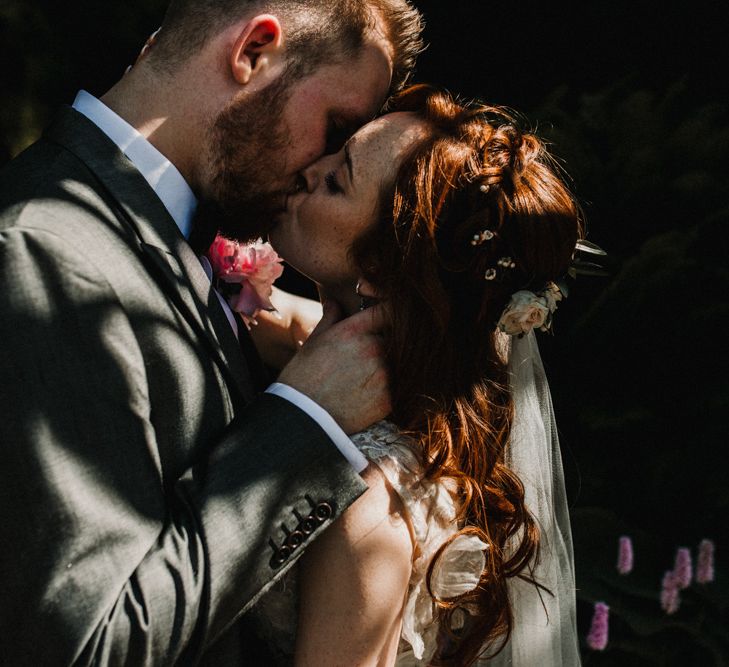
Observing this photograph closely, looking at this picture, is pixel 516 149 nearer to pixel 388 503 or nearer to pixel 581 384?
pixel 388 503

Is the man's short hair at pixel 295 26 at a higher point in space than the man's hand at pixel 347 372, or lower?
higher

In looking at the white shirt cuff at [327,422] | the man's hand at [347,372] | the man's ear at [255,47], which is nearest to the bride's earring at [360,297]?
the man's hand at [347,372]

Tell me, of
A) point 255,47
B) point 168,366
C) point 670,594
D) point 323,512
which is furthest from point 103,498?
point 670,594

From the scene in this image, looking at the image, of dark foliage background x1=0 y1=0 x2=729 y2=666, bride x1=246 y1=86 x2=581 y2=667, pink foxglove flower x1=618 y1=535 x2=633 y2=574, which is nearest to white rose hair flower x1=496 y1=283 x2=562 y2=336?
bride x1=246 y1=86 x2=581 y2=667

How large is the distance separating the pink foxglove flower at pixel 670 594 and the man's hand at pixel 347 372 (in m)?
1.92

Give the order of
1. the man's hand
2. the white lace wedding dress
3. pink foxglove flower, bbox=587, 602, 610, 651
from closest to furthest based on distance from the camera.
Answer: the man's hand < the white lace wedding dress < pink foxglove flower, bbox=587, 602, 610, 651

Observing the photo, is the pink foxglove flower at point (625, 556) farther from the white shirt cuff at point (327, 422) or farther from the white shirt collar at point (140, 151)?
the white shirt collar at point (140, 151)

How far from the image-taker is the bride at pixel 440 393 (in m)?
1.85

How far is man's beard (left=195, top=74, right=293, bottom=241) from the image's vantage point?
2.12m

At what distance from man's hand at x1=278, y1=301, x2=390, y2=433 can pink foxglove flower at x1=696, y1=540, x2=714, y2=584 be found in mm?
1990

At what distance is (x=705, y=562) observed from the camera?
3.30m

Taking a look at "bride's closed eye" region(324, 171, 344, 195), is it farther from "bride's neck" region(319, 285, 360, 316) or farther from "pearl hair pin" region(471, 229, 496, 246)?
"pearl hair pin" region(471, 229, 496, 246)

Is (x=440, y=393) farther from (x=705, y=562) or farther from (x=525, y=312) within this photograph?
(x=705, y=562)

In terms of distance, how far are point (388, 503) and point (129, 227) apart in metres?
0.82
